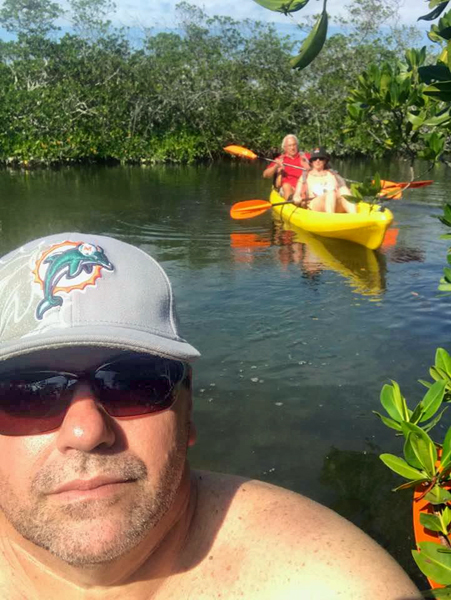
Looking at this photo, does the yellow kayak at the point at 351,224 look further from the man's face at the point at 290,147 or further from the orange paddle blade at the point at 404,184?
the man's face at the point at 290,147

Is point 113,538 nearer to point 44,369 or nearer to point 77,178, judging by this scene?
point 44,369

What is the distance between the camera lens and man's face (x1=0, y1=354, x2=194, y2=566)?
1213 millimetres

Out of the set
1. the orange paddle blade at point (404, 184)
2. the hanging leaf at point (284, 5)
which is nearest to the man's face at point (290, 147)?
the orange paddle blade at point (404, 184)

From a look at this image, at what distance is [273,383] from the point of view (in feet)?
15.8

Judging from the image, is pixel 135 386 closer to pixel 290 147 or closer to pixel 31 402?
pixel 31 402

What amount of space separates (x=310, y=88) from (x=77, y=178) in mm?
14191

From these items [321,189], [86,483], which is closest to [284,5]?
[86,483]

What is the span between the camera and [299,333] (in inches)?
227

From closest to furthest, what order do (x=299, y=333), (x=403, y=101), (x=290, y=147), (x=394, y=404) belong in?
(x=394, y=404) < (x=403, y=101) < (x=299, y=333) < (x=290, y=147)

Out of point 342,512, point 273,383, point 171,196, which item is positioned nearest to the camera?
point 342,512

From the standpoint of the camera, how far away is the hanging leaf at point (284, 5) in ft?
4.34

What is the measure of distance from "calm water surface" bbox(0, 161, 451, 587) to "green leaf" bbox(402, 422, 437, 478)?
1.90 meters

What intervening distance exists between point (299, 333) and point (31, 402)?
464cm

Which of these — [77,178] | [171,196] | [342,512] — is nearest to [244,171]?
[77,178]
